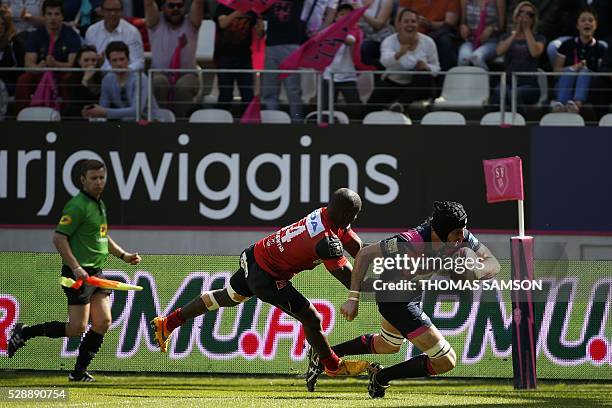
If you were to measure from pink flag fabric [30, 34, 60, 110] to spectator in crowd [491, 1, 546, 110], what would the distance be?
226 inches

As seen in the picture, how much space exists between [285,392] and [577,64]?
6.78 metres

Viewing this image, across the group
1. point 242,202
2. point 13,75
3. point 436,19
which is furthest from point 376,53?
point 13,75

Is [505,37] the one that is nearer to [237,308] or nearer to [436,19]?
[436,19]

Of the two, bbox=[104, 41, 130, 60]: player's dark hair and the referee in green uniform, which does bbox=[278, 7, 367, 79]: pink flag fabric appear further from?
the referee in green uniform

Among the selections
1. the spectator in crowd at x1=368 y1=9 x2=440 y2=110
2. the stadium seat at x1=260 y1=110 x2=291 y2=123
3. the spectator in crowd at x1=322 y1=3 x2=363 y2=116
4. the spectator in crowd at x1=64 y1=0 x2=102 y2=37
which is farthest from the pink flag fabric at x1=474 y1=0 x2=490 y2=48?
the spectator in crowd at x1=64 y1=0 x2=102 y2=37

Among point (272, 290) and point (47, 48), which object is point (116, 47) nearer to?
point (47, 48)

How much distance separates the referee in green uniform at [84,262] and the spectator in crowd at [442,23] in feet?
19.4

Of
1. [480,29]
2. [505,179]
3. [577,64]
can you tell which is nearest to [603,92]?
[577,64]

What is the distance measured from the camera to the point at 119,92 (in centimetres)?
1748

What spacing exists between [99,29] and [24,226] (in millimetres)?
2818

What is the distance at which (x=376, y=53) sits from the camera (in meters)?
17.6

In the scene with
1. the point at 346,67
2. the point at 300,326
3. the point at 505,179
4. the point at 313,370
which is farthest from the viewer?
the point at 346,67

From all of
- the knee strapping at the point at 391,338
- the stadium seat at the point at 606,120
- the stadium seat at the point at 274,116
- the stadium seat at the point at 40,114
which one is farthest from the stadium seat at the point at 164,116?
the knee strapping at the point at 391,338

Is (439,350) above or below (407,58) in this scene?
below
